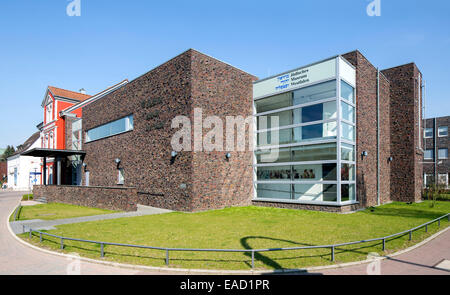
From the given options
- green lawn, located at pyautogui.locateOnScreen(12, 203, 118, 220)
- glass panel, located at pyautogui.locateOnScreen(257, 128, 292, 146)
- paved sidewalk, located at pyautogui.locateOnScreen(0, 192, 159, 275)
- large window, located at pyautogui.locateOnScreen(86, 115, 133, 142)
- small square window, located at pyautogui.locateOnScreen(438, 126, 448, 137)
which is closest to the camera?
paved sidewalk, located at pyautogui.locateOnScreen(0, 192, 159, 275)

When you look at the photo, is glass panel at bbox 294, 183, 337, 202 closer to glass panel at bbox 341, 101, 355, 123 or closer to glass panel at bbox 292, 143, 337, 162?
glass panel at bbox 292, 143, 337, 162

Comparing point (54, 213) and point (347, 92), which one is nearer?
point (54, 213)

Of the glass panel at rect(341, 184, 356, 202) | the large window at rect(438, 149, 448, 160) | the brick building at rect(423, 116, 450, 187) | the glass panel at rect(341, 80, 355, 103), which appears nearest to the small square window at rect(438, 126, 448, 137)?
the brick building at rect(423, 116, 450, 187)

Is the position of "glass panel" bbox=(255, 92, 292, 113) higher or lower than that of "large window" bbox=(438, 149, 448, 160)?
higher

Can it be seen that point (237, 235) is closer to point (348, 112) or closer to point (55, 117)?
point (348, 112)

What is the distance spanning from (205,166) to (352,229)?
805 cm

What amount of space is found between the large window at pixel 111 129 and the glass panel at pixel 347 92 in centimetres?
1405

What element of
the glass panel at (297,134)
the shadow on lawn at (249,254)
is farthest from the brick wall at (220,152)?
the shadow on lawn at (249,254)

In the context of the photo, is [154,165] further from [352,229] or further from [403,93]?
[403,93]

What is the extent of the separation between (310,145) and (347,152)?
1.93 m

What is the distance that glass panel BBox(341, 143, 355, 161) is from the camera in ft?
49.1

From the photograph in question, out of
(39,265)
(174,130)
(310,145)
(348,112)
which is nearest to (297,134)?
(310,145)

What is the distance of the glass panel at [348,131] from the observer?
1507cm

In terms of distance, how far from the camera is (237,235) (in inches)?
363
